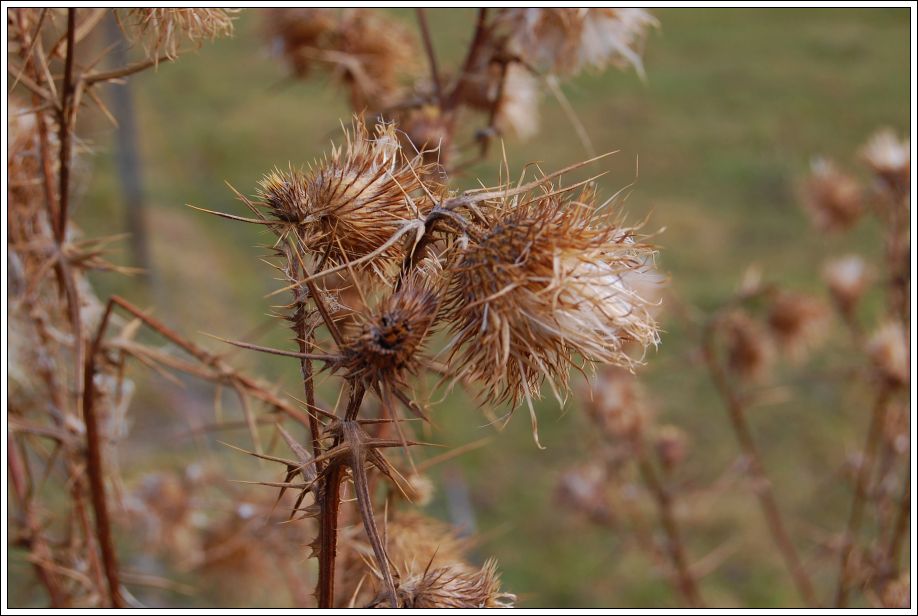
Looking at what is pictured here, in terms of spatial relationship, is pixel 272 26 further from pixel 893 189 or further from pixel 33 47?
pixel 893 189

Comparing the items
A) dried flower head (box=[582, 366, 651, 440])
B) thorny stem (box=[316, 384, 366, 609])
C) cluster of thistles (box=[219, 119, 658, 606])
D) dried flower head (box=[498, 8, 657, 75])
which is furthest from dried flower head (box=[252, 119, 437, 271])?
dried flower head (box=[582, 366, 651, 440])

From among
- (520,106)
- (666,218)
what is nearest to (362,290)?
(520,106)

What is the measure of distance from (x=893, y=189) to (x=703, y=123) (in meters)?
4.37

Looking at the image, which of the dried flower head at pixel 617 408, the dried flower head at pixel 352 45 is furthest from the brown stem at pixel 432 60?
Answer: the dried flower head at pixel 617 408

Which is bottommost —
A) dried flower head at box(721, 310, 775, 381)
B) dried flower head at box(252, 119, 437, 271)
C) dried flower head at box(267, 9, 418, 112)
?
dried flower head at box(721, 310, 775, 381)

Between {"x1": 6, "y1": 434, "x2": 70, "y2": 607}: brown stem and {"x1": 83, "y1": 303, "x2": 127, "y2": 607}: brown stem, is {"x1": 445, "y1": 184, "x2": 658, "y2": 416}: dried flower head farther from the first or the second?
{"x1": 6, "y1": 434, "x2": 70, "y2": 607}: brown stem

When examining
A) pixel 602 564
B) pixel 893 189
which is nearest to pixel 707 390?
pixel 602 564

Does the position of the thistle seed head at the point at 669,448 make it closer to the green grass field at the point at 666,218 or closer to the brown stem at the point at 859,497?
the green grass field at the point at 666,218

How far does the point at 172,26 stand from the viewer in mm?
906

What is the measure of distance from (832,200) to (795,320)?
0.27 meters

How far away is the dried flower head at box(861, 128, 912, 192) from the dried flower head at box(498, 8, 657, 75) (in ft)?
2.50

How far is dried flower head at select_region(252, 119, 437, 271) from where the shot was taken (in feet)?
2.24

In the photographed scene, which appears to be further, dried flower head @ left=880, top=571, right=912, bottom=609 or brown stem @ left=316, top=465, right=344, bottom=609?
dried flower head @ left=880, top=571, right=912, bottom=609

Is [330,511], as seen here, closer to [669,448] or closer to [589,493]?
[669,448]
